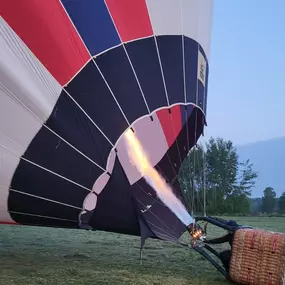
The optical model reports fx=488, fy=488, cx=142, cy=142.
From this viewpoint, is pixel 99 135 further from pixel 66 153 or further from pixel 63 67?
pixel 63 67

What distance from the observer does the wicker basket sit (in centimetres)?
277

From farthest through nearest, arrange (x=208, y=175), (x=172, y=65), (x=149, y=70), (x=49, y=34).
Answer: (x=208, y=175) → (x=172, y=65) → (x=149, y=70) → (x=49, y=34)

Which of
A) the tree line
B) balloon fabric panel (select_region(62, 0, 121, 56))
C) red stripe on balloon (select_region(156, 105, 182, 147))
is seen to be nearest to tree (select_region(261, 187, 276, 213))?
the tree line

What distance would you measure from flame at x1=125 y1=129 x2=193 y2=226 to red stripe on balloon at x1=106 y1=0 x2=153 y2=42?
0.65 meters

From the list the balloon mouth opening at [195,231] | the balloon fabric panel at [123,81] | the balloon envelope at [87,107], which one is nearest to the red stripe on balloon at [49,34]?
the balloon envelope at [87,107]

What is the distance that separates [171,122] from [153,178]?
44 centimetres

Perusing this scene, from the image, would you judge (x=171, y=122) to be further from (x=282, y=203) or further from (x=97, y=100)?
(x=282, y=203)

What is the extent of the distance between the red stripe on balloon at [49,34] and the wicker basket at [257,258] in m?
1.44

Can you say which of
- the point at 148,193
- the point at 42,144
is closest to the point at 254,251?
the point at 148,193

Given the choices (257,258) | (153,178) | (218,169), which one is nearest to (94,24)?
(153,178)

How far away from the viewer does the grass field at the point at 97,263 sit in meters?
2.99

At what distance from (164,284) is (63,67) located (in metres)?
1.42

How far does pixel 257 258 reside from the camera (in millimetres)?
2857

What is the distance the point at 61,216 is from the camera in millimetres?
3326
